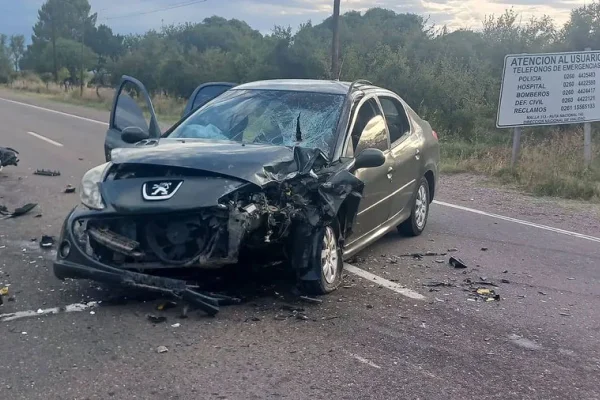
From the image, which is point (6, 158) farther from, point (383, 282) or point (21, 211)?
point (383, 282)

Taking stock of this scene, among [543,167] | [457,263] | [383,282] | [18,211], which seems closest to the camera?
Answer: [383,282]

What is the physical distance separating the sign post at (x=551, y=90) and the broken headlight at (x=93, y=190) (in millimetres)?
9765

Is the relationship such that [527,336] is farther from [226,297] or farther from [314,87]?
[314,87]

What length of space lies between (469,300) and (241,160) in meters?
2.14

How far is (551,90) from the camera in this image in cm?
1382

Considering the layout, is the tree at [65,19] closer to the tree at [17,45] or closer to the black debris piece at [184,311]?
the tree at [17,45]

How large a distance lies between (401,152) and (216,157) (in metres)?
2.55

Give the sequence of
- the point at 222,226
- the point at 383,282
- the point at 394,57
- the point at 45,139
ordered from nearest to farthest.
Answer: the point at 222,226, the point at 383,282, the point at 45,139, the point at 394,57

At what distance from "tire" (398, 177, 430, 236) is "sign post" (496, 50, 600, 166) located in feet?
19.5

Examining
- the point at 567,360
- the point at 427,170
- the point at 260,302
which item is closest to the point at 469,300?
the point at 567,360

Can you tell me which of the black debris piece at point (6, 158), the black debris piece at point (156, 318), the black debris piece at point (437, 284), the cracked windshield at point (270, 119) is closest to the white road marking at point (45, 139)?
the black debris piece at point (6, 158)

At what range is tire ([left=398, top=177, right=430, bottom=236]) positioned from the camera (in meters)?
8.21

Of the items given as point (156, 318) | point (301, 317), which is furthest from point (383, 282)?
point (156, 318)

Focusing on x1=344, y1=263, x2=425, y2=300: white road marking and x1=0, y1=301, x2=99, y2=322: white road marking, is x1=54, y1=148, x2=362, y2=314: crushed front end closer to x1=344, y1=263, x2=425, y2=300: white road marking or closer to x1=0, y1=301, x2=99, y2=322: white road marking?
x1=0, y1=301, x2=99, y2=322: white road marking
